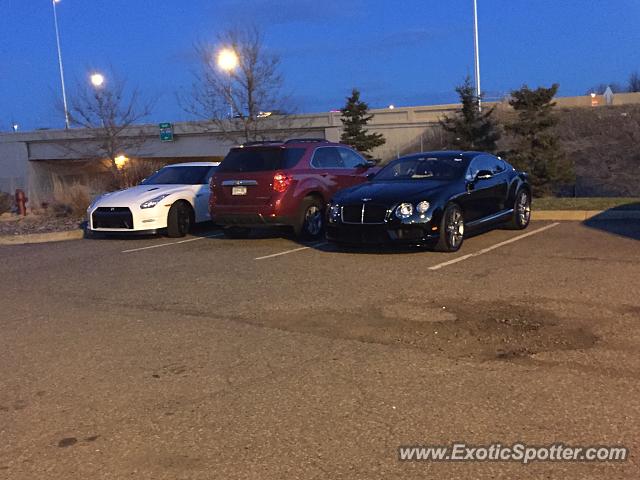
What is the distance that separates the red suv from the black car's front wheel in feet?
9.54

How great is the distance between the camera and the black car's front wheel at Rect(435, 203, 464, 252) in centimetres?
924

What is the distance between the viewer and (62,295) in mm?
8094

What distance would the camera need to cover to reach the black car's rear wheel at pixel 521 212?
11.4 meters

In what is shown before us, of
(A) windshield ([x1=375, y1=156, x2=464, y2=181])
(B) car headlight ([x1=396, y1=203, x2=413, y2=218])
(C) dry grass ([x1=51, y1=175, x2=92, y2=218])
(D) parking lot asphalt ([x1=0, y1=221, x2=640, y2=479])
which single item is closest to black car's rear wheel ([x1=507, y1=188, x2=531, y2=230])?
(A) windshield ([x1=375, y1=156, x2=464, y2=181])

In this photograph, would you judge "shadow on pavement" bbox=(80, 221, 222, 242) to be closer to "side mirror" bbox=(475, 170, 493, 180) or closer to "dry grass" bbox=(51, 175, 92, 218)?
"dry grass" bbox=(51, 175, 92, 218)

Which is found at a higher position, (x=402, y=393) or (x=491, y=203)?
(x=491, y=203)

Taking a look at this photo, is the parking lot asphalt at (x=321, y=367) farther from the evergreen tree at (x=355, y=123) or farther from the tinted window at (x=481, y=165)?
the evergreen tree at (x=355, y=123)

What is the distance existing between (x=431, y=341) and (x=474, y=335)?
0.39 m

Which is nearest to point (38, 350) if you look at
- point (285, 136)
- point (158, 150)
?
point (285, 136)

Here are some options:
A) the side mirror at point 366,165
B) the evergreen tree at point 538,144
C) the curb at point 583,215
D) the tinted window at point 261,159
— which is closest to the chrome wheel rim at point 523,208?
the curb at point 583,215

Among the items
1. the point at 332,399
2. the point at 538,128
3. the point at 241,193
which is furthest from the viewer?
the point at 538,128

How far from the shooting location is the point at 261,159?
37.8ft

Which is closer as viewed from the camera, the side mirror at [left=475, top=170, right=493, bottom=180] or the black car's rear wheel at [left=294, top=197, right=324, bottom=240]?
the side mirror at [left=475, top=170, right=493, bottom=180]

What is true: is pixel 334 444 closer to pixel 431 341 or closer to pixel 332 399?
pixel 332 399
